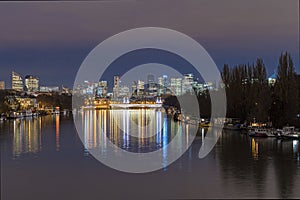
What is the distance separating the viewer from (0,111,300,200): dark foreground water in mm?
6480

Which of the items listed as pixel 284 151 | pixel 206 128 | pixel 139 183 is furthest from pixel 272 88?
pixel 139 183

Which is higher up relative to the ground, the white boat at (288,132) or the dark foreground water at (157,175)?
the white boat at (288,132)

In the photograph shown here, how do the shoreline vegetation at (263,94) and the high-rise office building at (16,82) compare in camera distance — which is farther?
the high-rise office building at (16,82)

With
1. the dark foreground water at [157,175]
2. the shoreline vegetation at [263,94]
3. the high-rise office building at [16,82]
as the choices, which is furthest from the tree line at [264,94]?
the high-rise office building at [16,82]

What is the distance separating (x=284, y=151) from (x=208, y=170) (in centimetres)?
305

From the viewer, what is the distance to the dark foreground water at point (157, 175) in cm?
648

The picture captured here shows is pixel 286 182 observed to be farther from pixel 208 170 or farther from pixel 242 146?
pixel 242 146

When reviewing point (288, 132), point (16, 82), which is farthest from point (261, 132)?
point (16, 82)

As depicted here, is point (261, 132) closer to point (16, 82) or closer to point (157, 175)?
point (157, 175)

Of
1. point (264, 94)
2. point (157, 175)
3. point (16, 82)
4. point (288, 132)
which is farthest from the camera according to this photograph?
point (16, 82)

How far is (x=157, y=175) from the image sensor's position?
7.71 m

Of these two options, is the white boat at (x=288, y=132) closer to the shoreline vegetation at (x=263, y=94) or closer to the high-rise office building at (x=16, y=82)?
the shoreline vegetation at (x=263, y=94)

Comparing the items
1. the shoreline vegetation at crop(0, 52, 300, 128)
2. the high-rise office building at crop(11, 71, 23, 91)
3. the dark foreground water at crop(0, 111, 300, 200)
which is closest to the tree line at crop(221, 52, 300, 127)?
the shoreline vegetation at crop(0, 52, 300, 128)

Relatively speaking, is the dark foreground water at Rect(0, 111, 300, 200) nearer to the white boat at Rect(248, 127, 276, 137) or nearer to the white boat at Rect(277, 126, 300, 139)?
the white boat at Rect(277, 126, 300, 139)
